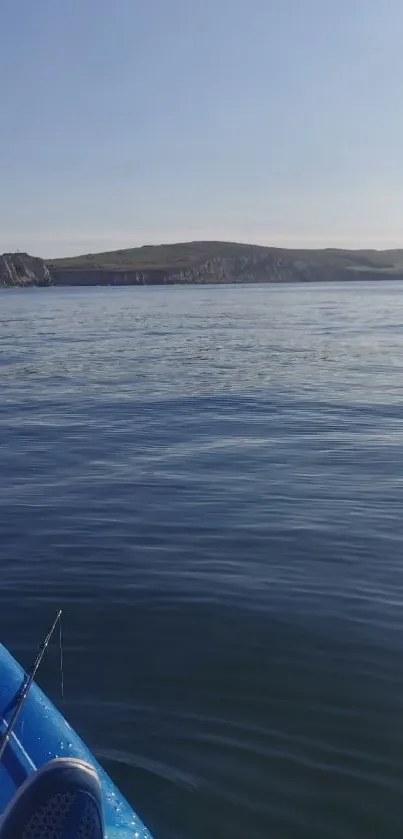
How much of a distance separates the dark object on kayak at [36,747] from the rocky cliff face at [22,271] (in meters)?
183

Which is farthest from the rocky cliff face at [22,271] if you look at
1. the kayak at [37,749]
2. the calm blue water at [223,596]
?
the kayak at [37,749]

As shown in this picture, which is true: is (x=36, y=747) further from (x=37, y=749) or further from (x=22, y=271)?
(x=22, y=271)

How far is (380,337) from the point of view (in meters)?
43.0

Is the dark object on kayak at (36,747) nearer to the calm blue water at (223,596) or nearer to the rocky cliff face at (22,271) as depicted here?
the calm blue water at (223,596)

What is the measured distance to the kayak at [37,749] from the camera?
17.0 feet

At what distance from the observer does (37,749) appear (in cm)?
555

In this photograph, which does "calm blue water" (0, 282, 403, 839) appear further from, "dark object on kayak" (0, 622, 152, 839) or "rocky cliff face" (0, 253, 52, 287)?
"rocky cliff face" (0, 253, 52, 287)

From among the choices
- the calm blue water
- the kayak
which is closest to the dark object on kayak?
the kayak

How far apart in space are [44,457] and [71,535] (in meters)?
5.30

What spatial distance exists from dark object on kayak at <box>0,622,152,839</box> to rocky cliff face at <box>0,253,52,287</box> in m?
183

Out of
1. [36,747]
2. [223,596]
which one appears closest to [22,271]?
[223,596]

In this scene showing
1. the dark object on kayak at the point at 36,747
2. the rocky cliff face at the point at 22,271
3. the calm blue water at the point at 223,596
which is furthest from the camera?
the rocky cliff face at the point at 22,271

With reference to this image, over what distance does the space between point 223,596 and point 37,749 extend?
4623 mm

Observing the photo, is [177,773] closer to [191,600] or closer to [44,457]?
[191,600]
